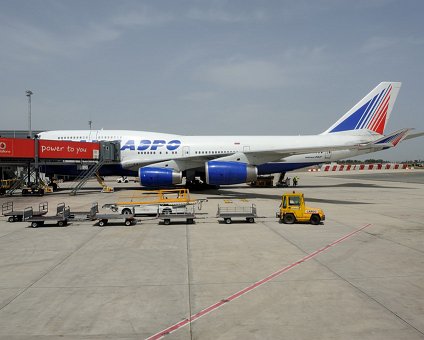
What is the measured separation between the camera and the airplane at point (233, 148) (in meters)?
26.6

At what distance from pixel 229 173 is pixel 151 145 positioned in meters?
10.4

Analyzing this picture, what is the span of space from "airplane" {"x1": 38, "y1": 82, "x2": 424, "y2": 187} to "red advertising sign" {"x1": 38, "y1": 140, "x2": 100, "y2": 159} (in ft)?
8.47

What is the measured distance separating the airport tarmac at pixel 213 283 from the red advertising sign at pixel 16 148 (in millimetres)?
14976

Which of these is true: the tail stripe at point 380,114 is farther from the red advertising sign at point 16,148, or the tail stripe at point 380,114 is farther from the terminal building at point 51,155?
the red advertising sign at point 16,148

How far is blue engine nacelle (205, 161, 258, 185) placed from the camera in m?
25.0

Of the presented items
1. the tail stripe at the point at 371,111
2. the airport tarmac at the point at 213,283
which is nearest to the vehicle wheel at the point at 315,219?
the airport tarmac at the point at 213,283

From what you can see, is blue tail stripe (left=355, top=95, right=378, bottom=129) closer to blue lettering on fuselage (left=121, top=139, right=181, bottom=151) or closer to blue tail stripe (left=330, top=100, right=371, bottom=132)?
blue tail stripe (left=330, top=100, right=371, bottom=132)

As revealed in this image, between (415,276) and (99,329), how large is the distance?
7.24 metres

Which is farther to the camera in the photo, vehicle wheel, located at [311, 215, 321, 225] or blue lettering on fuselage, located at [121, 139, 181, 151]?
blue lettering on fuselage, located at [121, 139, 181, 151]

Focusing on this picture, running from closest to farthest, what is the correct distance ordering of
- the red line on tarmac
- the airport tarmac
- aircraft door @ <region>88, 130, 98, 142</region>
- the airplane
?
1. the red line on tarmac
2. the airport tarmac
3. the airplane
4. aircraft door @ <region>88, 130, 98, 142</region>

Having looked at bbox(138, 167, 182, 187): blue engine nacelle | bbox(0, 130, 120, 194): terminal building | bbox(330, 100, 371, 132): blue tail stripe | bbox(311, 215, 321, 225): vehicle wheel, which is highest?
bbox(330, 100, 371, 132): blue tail stripe

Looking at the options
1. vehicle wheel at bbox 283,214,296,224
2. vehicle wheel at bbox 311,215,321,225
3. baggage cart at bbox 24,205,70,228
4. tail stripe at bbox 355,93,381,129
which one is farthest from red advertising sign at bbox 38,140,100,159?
tail stripe at bbox 355,93,381,129

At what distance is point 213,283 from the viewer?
7797 mm

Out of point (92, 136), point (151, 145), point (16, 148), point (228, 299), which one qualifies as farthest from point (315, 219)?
point (92, 136)
